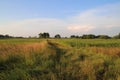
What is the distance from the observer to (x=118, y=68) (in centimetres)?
928

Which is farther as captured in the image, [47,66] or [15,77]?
[47,66]

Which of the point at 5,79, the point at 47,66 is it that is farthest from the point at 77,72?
the point at 5,79

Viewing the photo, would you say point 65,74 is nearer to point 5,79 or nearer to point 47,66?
point 47,66

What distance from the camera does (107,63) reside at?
10.6 meters

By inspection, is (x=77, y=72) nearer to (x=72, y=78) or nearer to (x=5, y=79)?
(x=72, y=78)

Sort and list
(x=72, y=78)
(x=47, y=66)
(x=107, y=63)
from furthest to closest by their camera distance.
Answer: (x=107, y=63), (x=47, y=66), (x=72, y=78)

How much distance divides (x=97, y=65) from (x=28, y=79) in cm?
374

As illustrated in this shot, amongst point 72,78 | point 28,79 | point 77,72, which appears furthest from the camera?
point 77,72

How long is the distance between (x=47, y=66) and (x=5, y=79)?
219cm

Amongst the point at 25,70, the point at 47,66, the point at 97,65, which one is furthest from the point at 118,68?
the point at 25,70

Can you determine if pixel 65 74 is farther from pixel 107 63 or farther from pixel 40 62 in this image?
pixel 107 63

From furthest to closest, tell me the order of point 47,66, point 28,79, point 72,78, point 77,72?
point 47,66
point 77,72
point 72,78
point 28,79

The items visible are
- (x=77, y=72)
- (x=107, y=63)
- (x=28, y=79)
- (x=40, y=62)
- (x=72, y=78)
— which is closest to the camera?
(x=28, y=79)

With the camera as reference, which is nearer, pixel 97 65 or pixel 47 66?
pixel 47 66
